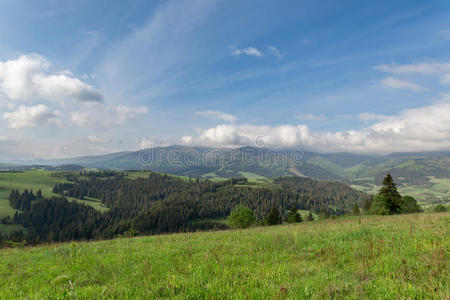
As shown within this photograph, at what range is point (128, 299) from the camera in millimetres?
4418

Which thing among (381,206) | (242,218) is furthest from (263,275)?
(242,218)

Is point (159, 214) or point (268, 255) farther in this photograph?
point (159, 214)

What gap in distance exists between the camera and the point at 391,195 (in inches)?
2084

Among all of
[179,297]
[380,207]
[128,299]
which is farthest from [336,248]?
[380,207]

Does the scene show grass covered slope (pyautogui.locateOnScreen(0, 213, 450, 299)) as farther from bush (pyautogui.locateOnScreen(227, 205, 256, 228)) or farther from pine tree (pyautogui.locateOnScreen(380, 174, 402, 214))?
bush (pyautogui.locateOnScreen(227, 205, 256, 228))

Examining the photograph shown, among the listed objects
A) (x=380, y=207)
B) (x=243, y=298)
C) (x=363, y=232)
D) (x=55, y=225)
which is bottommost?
(x=55, y=225)

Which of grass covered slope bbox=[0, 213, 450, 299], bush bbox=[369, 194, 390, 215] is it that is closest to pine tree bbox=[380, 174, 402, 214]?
bush bbox=[369, 194, 390, 215]

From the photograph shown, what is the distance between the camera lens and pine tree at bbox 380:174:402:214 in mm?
52375

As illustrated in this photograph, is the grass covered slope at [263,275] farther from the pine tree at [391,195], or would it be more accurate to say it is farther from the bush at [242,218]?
the bush at [242,218]

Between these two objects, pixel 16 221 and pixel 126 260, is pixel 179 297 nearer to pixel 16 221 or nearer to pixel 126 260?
pixel 126 260

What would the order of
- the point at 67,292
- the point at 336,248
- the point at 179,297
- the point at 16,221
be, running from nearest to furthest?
the point at 179,297 < the point at 67,292 < the point at 336,248 < the point at 16,221

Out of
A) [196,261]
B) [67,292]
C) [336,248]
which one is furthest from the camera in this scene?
[336,248]

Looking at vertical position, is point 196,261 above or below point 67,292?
below

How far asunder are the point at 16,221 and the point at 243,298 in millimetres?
271000
